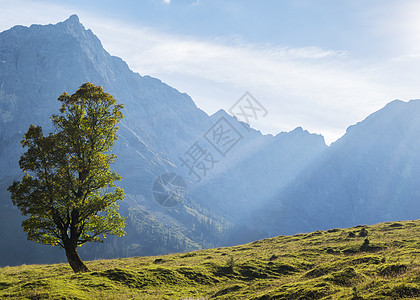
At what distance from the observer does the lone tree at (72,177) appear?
26.3 meters

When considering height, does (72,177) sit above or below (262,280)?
above

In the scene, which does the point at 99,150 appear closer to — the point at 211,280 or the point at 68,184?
the point at 68,184

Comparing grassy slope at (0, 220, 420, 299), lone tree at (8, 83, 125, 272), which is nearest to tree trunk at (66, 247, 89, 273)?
lone tree at (8, 83, 125, 272)

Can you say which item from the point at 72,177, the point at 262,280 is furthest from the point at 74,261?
the point at 262,280

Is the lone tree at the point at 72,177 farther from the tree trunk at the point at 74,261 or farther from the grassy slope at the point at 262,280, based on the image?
the grassy slope at the point at 262,280

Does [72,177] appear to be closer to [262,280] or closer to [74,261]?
[74,261]

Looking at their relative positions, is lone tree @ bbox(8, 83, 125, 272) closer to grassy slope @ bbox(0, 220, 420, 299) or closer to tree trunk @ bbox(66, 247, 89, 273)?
tree trunk @ bbox(66, 247, 89, 273)

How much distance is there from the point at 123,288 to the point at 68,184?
442 inches

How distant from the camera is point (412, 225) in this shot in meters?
52.0

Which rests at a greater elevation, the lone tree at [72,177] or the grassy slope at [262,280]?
the lone tree at [72,177]

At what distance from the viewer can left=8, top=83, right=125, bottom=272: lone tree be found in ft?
86.2

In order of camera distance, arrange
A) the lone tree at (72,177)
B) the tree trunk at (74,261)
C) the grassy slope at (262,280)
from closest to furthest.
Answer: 1. the grassy slope at (262,280)
2. the lone tree at (72,177)
3. the tree trunk at (74,261)

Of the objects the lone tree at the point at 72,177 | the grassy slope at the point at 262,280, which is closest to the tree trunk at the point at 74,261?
the lone tree at the point at 72,177

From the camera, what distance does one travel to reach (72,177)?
1113 inches
